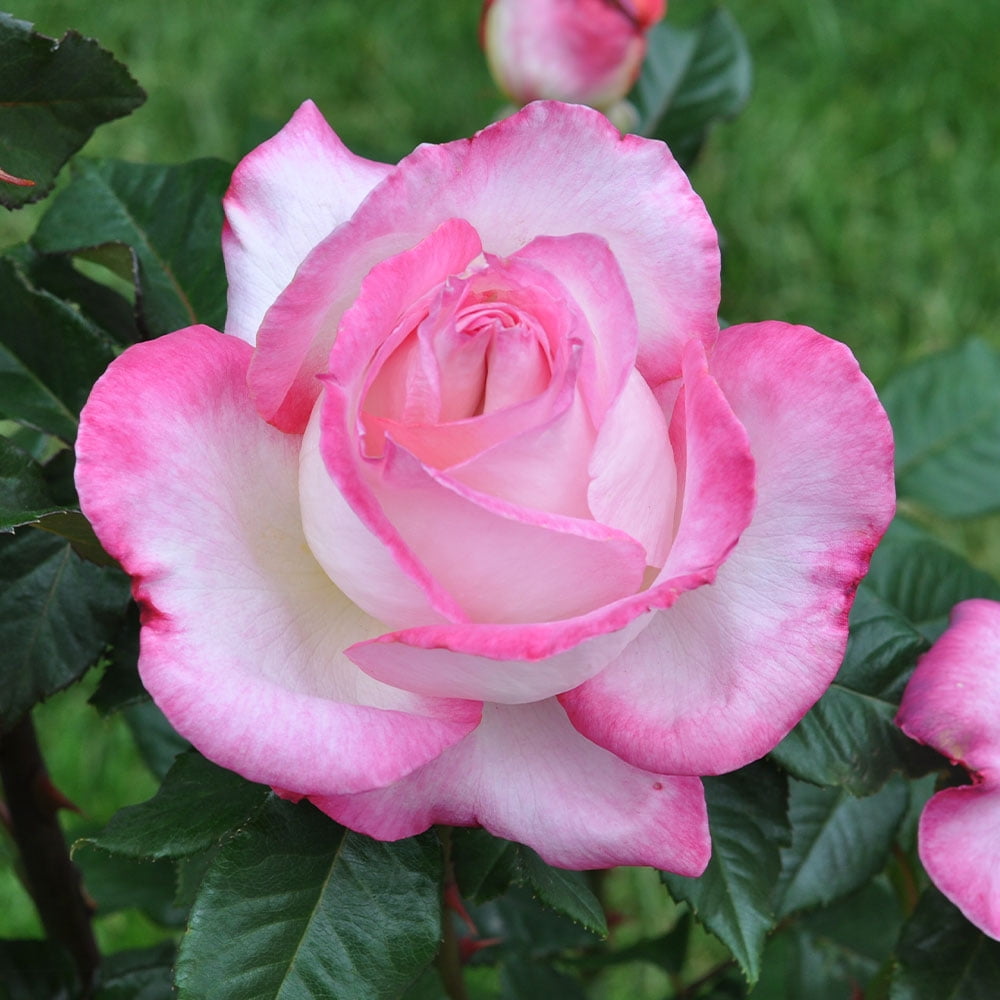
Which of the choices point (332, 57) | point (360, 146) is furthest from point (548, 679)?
point (332, 57)

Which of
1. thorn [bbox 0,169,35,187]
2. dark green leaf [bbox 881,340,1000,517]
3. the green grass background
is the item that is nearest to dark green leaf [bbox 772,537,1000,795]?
thorn [bbox 0,169,35,187]

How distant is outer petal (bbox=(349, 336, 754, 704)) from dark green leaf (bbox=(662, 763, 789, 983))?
16cm

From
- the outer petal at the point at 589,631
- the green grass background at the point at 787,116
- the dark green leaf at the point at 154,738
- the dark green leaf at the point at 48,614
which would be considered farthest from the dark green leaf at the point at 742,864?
the green grass background at the point at 787,116

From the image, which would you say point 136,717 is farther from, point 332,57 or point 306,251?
point 332,57

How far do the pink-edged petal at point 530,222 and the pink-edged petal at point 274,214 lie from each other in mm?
42

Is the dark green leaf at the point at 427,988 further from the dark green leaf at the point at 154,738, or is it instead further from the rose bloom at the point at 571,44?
the rose bloom at the point at 571,44

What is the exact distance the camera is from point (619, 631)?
39cm

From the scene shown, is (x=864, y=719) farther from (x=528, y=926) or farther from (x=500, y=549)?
(x=528, y=926)

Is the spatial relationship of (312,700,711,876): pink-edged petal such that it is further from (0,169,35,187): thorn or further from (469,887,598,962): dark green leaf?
(469,887,598,962): dark green leaf

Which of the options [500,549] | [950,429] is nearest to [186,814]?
[500,549]

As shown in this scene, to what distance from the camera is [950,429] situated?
108cm

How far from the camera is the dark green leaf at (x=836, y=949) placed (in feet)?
3.00

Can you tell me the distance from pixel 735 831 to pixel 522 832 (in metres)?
0.15

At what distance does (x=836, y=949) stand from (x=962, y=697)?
1.62 ft
